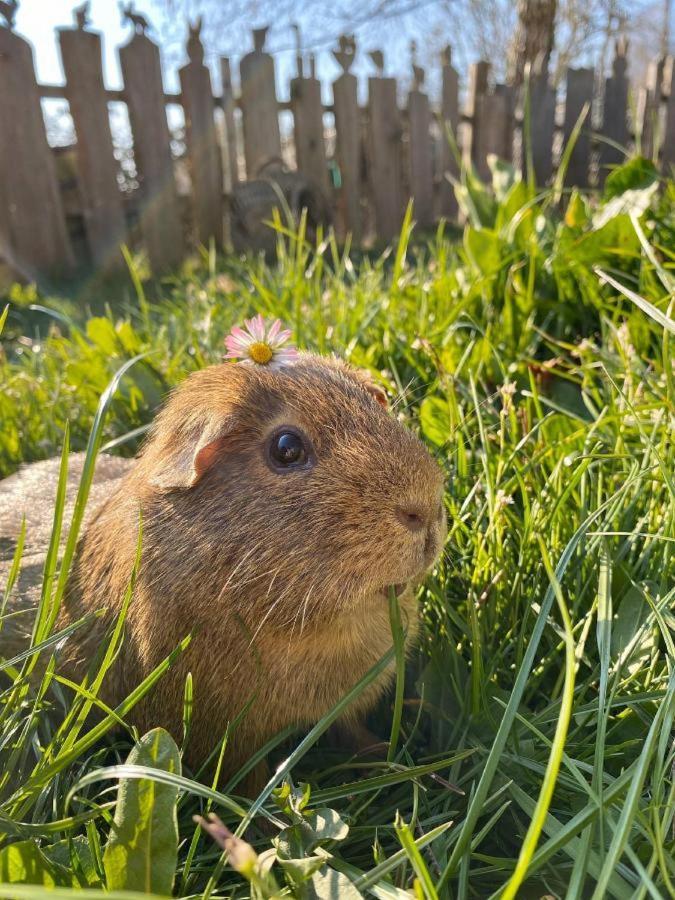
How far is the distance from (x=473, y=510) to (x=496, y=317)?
1211 mm

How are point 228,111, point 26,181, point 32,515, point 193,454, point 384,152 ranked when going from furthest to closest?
point 384,152 → point 228,111 → point 26,181 → point 32,515 → point 193,454

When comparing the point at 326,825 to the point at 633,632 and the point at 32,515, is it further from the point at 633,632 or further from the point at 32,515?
the point at 32,515

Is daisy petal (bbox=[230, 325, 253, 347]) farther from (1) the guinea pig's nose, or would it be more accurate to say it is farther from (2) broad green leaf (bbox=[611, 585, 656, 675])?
(2) broad green leaf (bbox=[611, 585, 656, 675])

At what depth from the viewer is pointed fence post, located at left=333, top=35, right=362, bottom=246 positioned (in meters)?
8.30

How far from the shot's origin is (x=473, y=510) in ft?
6.82

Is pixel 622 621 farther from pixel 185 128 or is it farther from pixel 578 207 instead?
pixel 185 128

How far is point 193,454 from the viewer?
62.1 inches

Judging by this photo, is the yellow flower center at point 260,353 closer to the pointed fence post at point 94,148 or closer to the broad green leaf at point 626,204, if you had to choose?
the broad green leaf at point 626,204

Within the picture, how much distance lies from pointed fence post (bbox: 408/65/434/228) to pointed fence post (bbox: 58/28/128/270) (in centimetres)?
377

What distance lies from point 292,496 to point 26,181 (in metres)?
6.64

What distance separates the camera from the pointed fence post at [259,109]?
7.75 metres

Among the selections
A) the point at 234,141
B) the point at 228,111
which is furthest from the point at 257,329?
the point at 228,111

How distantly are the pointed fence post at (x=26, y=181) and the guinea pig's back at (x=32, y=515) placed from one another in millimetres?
5232

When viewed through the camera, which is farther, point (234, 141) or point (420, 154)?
point (420, 154)
